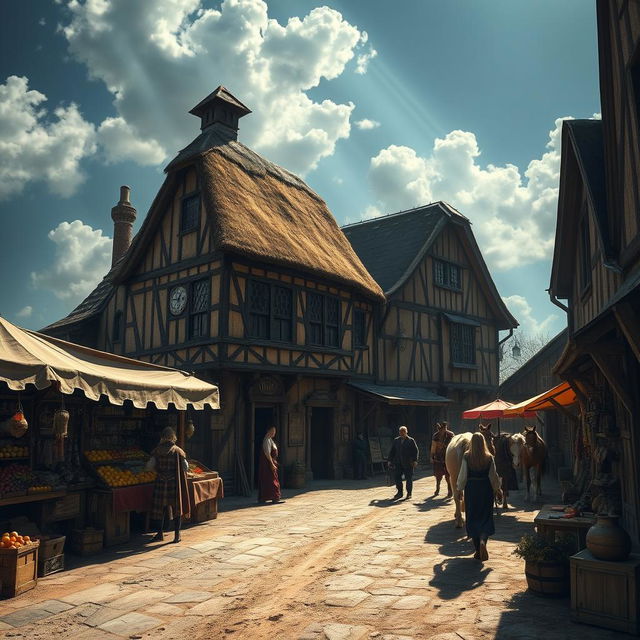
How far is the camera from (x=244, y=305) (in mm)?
14977

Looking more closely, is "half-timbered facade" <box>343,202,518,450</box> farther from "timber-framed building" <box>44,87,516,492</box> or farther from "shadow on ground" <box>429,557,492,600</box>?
"shadow on ground" <box>429,557,492,600</box>

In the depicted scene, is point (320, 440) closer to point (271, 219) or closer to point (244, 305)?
point (244, 305)

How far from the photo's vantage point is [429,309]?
22.7 metres

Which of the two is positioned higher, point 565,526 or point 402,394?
point 402,394

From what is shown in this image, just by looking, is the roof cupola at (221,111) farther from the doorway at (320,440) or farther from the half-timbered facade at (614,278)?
the half-timbered facade at (614,278)

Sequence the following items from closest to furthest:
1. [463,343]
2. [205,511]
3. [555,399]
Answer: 1. [205,511]
2. [555,399]
3. [463,343]

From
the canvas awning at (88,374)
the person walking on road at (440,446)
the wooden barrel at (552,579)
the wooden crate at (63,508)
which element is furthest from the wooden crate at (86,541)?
the person walking on road at (440,446)

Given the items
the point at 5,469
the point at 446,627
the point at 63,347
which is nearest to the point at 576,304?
the point at 446,627

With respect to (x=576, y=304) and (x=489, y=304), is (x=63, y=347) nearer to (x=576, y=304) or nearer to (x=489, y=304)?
(x=576, y=304)

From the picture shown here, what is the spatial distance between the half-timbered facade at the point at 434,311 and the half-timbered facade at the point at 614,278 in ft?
37.6

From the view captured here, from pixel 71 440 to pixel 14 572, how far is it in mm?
3070

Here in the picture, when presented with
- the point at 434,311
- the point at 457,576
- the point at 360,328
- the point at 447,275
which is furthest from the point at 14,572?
the point at 447,275

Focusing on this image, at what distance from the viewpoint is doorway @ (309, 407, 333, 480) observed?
1827 cm

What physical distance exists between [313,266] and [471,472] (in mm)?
9309
